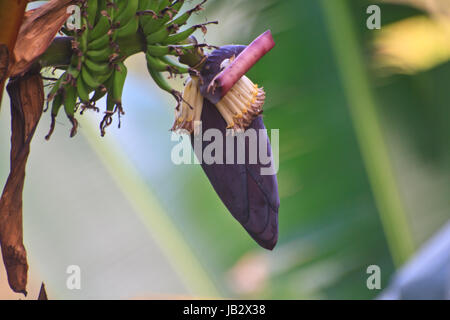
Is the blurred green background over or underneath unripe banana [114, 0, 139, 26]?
underneath

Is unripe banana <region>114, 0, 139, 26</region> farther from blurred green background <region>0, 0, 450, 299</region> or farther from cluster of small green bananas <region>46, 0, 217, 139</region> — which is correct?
blurred green background <region>0, 0, 450, 299</region>

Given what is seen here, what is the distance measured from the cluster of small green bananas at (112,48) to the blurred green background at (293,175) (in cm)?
31

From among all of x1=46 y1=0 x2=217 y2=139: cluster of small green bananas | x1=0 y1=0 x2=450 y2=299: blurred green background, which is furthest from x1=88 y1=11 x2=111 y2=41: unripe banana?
x1=0 y1=0 x2=450 y2=299: blurred green background

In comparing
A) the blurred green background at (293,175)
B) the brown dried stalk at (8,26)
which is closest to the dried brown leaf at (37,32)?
the brown dried stalk at (8,26)

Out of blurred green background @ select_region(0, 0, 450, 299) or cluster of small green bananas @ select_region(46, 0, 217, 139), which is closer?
cluster of small green bananas @ select_region(46, 0, 217, 139)

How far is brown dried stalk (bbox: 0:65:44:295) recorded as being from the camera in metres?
0.50

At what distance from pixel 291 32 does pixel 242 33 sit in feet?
0.47

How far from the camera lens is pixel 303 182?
958 millimetres

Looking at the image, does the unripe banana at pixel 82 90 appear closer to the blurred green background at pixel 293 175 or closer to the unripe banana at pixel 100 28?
the unripe banana at pixel 100 28

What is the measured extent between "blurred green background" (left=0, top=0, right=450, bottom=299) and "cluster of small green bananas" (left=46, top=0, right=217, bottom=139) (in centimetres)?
31
